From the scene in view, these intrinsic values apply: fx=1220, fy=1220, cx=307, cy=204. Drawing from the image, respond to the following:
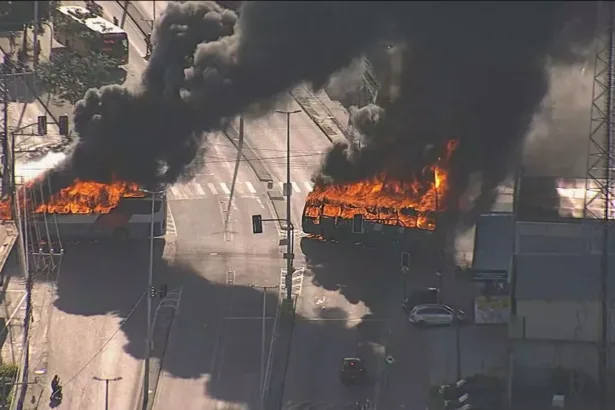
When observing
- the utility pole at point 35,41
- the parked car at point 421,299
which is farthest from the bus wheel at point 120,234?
the utility pole at point 35,41

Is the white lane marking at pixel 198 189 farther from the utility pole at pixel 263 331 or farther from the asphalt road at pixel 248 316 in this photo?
the utility pole at pixel 263 331

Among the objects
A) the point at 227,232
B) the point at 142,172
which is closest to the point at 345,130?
the point at 227,232

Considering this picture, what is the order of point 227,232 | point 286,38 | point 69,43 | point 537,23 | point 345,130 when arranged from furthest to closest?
point 69,43, point 345,130, point 227,232, point 286,38, point 537,23

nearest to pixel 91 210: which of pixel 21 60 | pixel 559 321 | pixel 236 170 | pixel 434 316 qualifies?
pixel 236 170

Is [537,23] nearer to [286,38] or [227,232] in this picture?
[286,38]

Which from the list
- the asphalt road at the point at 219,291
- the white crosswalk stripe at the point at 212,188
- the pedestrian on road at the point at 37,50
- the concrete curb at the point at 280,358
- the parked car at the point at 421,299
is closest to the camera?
the concrete curb at the point at 280,358

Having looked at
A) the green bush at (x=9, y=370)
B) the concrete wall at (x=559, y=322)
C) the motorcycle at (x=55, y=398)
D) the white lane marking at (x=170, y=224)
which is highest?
the white lane marking at (x=170, y=224)

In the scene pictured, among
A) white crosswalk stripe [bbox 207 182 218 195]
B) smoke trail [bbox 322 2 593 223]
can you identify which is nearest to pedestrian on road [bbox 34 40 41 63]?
white crosswalk stripe [bbox 207 182 218 195]
